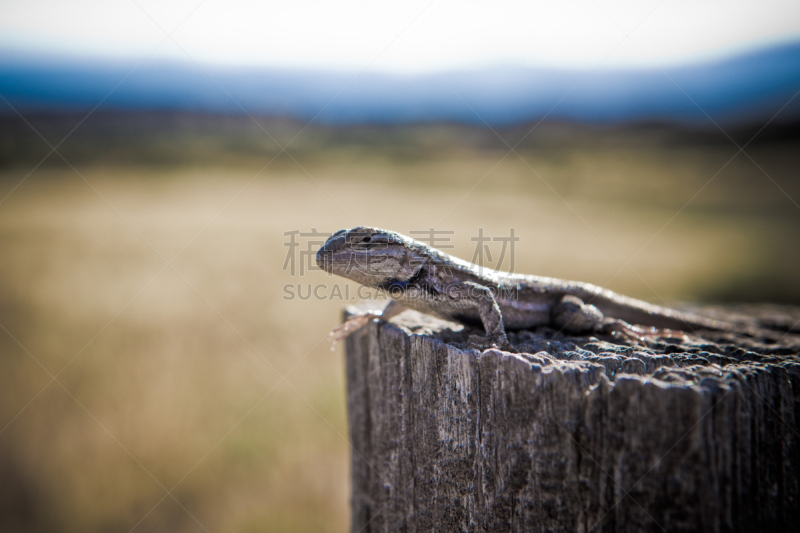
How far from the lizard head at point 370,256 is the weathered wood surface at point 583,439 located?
80 cm

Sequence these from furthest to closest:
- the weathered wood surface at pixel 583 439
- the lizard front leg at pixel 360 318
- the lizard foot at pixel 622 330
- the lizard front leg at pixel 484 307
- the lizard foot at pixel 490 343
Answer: the lizard foot at pixel 622 330
the lizard front leg at pixel 360 318
the lizard front leg at pixel 484 307
the lizard foot at pixel 490 343
the weathered wood surface at pixel 583 439

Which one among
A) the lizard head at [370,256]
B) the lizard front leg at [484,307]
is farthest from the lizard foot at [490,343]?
the lizard head at [370,256]

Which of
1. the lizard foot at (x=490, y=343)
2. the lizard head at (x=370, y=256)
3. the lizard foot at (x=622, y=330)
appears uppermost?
the lizard foot at (x=622, y=330)

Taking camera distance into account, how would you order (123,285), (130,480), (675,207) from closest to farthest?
(130,480)
(123,285)
(675,207)

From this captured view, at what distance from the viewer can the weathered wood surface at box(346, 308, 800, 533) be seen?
212 cm

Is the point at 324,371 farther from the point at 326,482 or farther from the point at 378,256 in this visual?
the point at 378,256

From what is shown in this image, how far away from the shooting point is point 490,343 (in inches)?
131

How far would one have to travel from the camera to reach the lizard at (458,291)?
12.6 feet

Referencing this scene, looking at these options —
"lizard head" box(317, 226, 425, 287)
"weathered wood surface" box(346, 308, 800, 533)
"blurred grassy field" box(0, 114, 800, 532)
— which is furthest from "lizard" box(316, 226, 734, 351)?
"blurred grassy field" box(0, 114, 800, 532)

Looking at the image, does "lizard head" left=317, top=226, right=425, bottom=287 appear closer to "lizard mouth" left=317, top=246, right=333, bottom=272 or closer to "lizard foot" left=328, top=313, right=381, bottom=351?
"lizard mouth" left=317, top=246, right=333, bottom=272

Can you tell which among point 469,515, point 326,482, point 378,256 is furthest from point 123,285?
point 469,515

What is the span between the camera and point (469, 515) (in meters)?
2.69

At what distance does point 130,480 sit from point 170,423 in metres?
1.11

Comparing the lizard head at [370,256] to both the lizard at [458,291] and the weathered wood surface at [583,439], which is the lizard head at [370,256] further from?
the weathered wood surface at [583,439]
